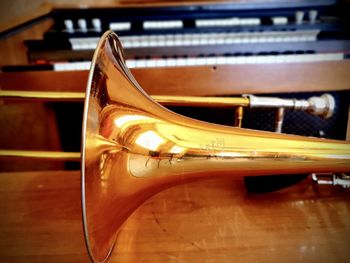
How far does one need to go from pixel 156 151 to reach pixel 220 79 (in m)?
0.51

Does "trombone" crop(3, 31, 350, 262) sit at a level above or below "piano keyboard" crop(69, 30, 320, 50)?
below

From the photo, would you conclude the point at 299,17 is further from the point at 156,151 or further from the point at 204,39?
the point at 156,151

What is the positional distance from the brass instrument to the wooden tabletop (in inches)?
4.7

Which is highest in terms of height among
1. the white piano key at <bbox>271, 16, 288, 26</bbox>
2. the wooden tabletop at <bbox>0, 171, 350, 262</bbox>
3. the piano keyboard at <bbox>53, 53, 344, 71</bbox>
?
the white piano key at <bbox>271, 16, 288, 26</bbox>

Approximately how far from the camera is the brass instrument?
1.40 ft

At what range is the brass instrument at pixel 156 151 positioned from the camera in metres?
→ 0.43

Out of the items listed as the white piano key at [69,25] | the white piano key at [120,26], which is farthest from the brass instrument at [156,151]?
the white piano key at [69,25]

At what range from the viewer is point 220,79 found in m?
0.89

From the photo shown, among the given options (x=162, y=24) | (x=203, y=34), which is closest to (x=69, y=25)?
(x=162, y=24)

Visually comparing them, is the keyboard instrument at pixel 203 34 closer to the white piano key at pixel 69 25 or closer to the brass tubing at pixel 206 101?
the white piano key at pixel 69 25

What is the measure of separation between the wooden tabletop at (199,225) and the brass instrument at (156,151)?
12 cm

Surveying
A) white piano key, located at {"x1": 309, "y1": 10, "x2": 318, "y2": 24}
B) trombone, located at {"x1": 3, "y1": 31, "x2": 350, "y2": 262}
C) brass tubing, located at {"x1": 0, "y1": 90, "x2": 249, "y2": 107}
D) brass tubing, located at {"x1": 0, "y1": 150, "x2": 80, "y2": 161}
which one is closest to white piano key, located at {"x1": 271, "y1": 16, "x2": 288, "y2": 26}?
white piano key, located at {"x1": 309, "y1": 10, "x2": 318, "y2": 24}

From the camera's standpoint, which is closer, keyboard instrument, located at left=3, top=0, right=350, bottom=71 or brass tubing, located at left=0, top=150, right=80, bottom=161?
brass tubing, located at left=0, top=150, right=80, bottom=161

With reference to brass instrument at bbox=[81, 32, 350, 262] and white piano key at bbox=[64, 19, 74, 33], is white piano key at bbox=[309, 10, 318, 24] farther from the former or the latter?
white piano key at bbox=[64, 19, 74, 33]
